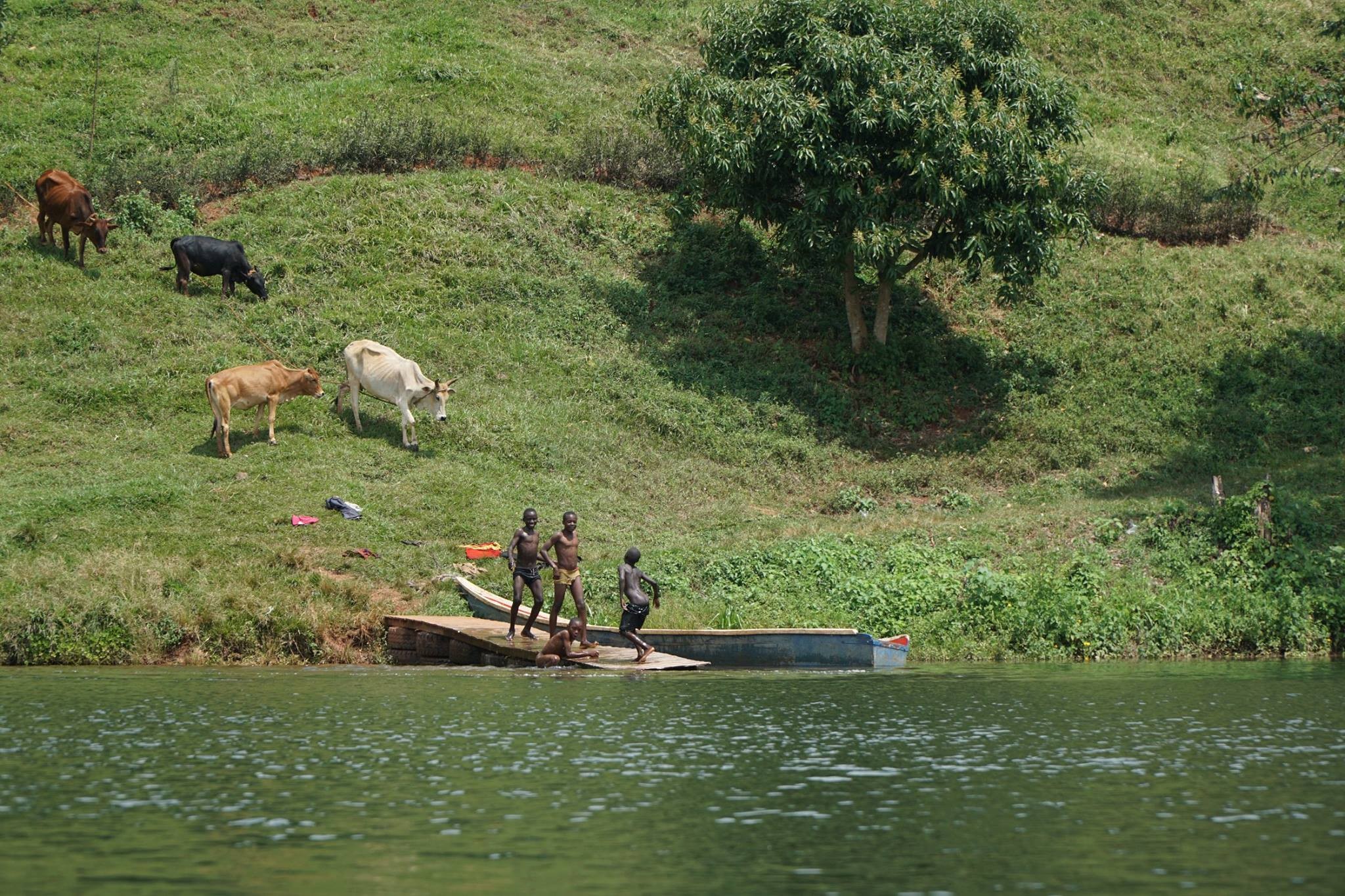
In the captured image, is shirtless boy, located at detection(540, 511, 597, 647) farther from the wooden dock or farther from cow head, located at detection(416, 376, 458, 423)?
cow head, located at detection(416, 376, 458, 423)

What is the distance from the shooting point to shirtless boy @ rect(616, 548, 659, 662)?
19234 mm

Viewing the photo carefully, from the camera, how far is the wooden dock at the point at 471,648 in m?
19.1

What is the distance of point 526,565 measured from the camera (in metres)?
20.1

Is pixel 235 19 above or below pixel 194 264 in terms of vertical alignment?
above

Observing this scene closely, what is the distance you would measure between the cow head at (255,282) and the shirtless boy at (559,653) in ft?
55.3

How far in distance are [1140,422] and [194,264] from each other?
73.7 ft

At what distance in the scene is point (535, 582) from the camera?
785 inches

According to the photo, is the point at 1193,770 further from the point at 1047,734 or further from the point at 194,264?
the point at 194,264

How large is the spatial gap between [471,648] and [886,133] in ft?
57.2

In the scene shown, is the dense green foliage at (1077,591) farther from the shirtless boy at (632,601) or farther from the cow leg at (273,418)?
the cow leg at (273,418)

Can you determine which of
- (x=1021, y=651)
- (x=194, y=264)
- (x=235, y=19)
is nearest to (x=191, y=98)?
(x=235, y=19)

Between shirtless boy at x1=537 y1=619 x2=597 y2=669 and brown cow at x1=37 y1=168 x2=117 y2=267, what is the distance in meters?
20.1

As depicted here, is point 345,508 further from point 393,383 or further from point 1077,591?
point 1077,591

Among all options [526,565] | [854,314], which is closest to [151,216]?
[854,314]
